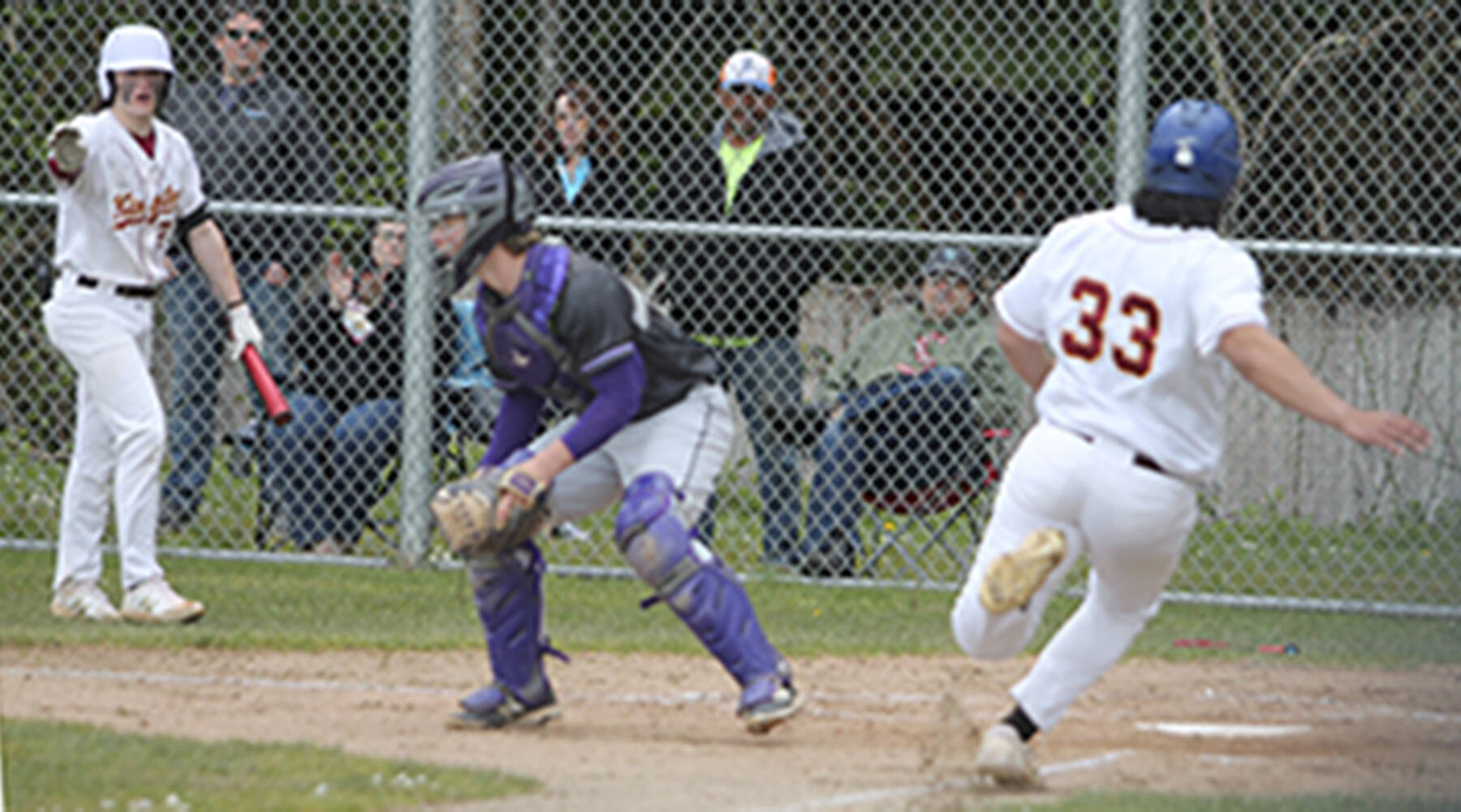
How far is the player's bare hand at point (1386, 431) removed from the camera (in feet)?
14.0

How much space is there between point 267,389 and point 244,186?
86.9 inches

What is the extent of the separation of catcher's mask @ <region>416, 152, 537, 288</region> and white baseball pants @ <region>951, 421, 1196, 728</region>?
1551 millimetres

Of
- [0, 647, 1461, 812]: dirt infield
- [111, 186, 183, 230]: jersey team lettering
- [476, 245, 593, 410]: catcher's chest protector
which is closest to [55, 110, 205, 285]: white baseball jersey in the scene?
[111, 186, 183, 230]: jersey team lettering

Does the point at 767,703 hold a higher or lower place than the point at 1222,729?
Answer: higher

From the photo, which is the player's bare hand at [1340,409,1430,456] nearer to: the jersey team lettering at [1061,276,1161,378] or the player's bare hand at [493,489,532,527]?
the jersey team lettering at [1061,276,1161,378]

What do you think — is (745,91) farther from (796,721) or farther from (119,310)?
(796,721)

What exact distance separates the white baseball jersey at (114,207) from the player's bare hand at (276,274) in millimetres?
1700

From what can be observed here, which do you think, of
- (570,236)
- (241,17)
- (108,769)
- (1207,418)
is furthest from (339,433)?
(1207,418)

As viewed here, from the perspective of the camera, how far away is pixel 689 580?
5.37m

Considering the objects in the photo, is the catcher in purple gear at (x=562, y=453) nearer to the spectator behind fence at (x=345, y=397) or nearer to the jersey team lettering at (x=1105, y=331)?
the jersey team lettering at (x=1105, y=331)

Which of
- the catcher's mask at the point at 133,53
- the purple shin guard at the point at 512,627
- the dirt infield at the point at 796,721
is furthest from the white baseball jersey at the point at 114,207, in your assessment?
the purple shin guard at the point at 512,627

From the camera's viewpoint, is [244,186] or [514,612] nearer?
[514,612]

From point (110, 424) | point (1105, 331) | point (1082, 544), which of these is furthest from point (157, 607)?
point (1105, 331)

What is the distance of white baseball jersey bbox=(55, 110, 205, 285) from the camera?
Answer: 280 inches
